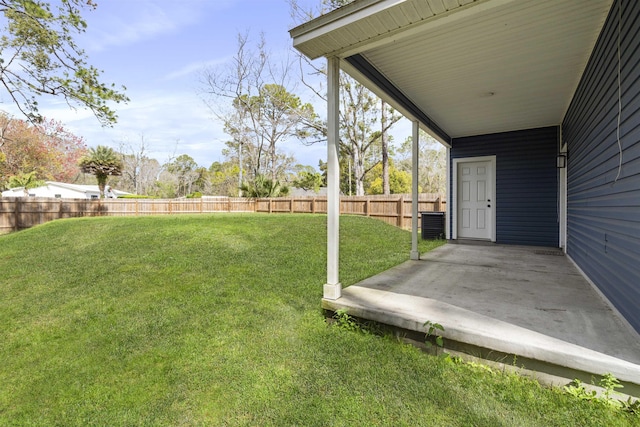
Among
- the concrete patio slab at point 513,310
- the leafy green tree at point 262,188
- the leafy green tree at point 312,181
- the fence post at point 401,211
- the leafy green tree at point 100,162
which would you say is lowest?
the concrete patio slab at point 513,310

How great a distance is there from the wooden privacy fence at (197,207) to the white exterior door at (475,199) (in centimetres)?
306

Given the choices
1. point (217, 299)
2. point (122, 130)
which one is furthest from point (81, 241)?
point (122, 130)

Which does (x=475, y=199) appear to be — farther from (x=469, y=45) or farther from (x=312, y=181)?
(x=312, y=181)

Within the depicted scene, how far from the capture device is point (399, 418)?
1.56m

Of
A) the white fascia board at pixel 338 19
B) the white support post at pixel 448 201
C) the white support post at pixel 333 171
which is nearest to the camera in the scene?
the white fascia board at pixel 338 19

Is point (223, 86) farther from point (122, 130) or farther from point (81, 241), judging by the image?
point (81, 241)

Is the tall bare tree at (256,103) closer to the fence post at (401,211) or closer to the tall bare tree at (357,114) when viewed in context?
the tall bare tree at (357,114)

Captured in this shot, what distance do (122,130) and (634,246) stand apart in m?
31.3

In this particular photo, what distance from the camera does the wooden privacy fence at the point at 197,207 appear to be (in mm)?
10781

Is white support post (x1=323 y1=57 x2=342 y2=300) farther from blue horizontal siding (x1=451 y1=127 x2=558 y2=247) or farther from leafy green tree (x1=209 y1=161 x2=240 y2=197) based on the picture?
leafy green tree (x1=209 y1=161 x2=240 y2=197)

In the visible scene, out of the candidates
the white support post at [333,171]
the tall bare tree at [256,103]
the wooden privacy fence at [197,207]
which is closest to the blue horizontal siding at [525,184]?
the wooden privacy fence at [197,207]

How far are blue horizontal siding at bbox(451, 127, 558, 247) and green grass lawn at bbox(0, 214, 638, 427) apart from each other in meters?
3.19

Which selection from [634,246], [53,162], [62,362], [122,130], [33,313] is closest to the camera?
[634,246]

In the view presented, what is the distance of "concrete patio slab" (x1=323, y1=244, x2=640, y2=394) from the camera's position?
168 centimetres
